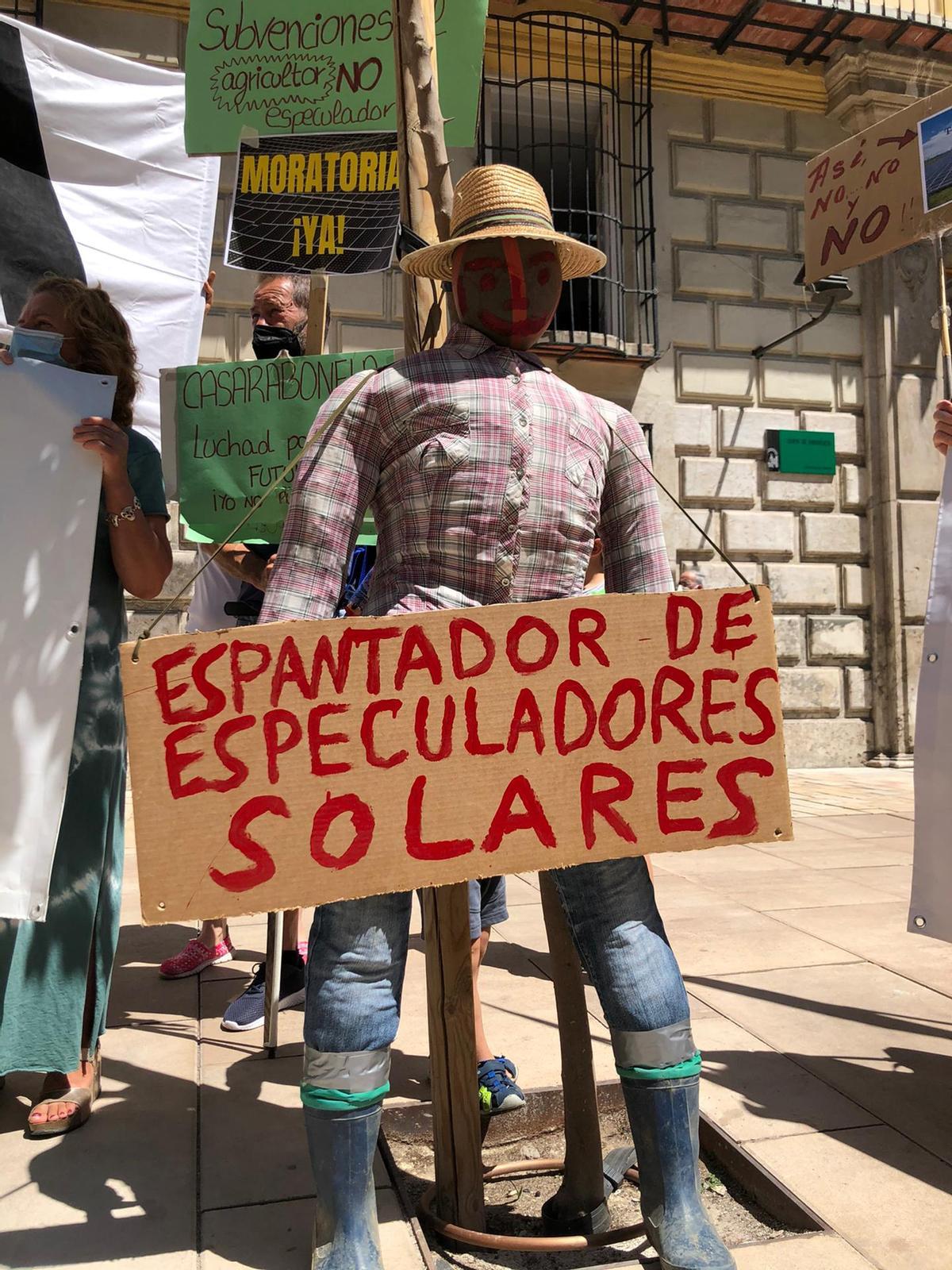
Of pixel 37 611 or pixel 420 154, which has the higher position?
pixel 420 154

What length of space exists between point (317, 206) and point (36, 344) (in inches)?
38.9

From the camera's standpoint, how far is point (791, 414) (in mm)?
9703

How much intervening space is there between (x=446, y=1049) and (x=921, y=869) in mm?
1217

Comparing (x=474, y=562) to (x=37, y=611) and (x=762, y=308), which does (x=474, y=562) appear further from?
(x=762, y=308)

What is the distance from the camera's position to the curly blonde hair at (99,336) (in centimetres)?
252

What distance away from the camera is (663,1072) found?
1.72 m

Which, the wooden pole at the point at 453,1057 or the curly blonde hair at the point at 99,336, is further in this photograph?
the curly blonde hair at the point at 99,336

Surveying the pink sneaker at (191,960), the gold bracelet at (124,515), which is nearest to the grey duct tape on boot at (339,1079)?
the gold bracelet at (124,515)

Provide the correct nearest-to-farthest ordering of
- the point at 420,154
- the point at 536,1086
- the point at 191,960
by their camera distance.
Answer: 1. the point at 420,154
2. the point at 536,1086
3. the point at 191,960

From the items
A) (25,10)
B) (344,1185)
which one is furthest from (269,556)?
(25,10)

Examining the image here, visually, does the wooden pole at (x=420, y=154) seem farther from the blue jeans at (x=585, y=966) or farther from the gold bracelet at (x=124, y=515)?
the blue jeans at (x=585, y=966)

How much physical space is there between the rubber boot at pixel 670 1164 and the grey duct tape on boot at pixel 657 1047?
3 centimetres

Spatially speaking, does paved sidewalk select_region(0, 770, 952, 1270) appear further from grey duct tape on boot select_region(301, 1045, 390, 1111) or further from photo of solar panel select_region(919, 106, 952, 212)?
photo of solar panel select_region(919, 106, 952, 212)

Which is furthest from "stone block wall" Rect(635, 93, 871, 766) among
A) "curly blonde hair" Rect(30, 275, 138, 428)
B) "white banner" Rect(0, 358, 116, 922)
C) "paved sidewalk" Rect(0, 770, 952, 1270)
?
"white banner" Rect(0, 358, 116, 922)
